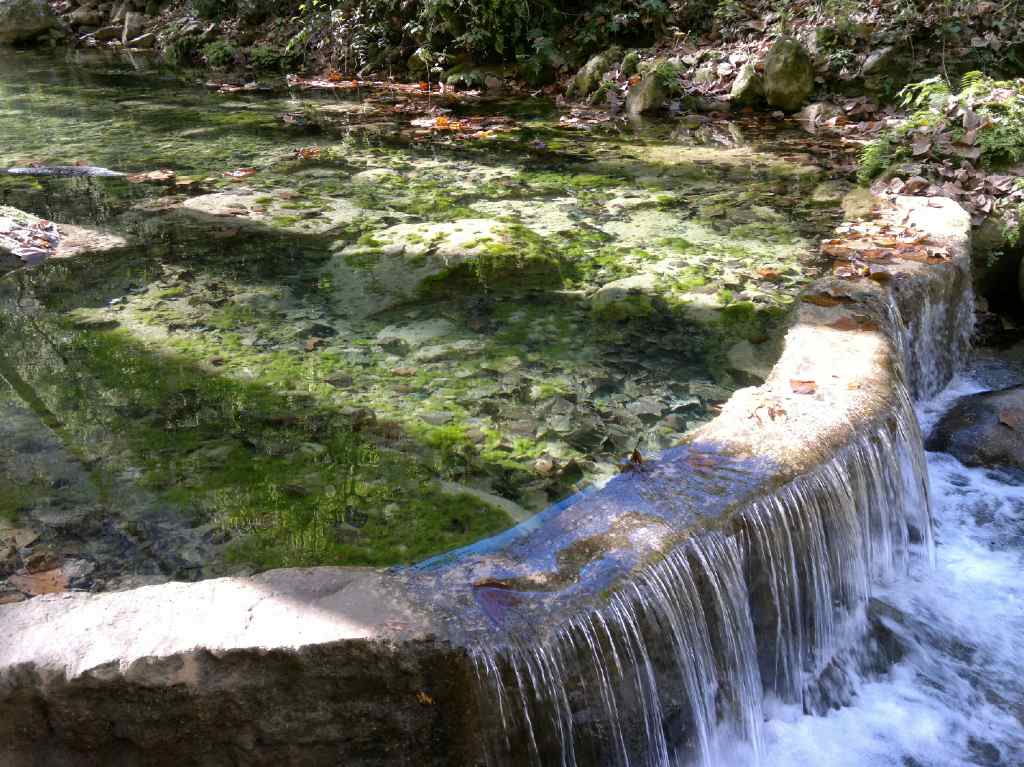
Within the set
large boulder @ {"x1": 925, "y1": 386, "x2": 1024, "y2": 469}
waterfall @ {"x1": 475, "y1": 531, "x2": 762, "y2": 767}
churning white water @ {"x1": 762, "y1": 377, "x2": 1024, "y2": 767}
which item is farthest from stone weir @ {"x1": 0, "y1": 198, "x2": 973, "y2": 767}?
large boulder @ {"x1": 925, "y1": 386, "x2": 1024, "y2": 469}

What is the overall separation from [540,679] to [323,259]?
127 inches

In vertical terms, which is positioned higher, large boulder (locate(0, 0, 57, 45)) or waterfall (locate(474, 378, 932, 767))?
large boulder (locate(0, 0, 57, 45))

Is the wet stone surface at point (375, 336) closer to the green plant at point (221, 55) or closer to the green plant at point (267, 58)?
the green plant at point (267, 58)

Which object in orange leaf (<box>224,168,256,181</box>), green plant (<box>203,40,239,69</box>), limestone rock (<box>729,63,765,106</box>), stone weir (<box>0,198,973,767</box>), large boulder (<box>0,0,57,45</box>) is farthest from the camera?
large boulder (<box>0,0,57,45</box>)

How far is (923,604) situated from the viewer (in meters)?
3.01

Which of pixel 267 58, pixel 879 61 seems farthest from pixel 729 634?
pixel 267 58

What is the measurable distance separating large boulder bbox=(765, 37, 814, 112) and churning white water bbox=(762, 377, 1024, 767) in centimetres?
551

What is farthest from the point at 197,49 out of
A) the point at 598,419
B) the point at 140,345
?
the point at 598,419

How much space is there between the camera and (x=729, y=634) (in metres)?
2.40

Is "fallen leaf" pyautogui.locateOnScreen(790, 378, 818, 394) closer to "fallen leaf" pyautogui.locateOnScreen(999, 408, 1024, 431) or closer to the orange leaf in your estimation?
"fallen leaf" pyautogui.locateOnScreen(999, 408, 1024, 431)

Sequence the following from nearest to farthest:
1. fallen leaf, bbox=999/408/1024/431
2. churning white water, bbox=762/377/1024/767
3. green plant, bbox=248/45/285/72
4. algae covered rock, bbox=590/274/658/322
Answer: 1. churning white water, bbox=762/377/1024/767
2. fallen leaf, bbox=999/408/1024/431
3. algae covered rock, bbox=590/274/658/322
4. green plant, bbox=248/45/285/72

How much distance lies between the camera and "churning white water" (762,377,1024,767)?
2.54 m

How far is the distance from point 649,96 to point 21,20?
15.9 m

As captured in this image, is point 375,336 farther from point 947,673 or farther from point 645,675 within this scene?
point 947,673
